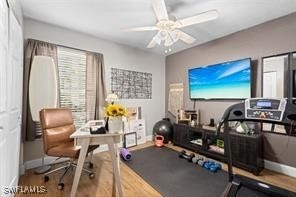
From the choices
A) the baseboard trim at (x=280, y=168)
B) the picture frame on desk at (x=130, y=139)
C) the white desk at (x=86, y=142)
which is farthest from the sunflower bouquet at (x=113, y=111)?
the baseboard trim at (x=280, y=168)

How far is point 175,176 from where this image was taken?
7.64 feet

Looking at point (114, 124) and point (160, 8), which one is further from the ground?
point (160, 8)

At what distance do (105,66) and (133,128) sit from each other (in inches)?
63.2

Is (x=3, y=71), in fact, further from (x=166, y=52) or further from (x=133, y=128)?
(x=166, y=52)

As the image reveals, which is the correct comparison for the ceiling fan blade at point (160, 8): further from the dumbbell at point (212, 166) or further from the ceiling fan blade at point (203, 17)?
the dumbbell at point (212, 166)

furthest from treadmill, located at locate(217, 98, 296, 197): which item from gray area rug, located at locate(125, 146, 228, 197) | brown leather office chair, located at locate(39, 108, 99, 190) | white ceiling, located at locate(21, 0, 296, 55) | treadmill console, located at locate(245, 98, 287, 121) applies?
brown leather office chair, located at locate(39, 108, 99, 190)

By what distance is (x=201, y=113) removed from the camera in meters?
3.67

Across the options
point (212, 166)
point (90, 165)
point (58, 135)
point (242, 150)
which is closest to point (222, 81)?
point (242, 150)

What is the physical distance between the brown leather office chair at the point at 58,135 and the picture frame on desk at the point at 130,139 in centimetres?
130

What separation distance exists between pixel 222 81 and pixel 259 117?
1.91m

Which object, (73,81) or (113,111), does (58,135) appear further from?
(73,81)

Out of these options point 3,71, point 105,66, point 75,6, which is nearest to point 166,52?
point 105,66

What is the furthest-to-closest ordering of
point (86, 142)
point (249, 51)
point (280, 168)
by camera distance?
1. point (249, 51)
2. point (280, 168)
3. point (86, 142)

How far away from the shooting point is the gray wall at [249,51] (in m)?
2.42
